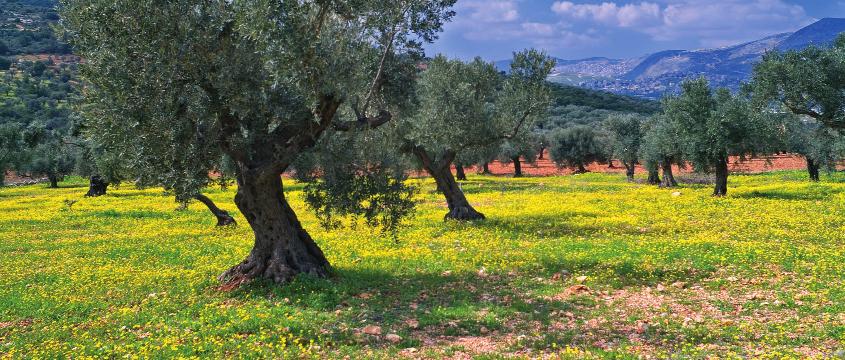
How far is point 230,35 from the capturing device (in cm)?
1397

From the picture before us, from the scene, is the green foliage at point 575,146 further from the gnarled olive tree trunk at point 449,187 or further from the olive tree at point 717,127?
the gnarled olive tree trunk at point 449,187

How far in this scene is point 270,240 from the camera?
16234 mm

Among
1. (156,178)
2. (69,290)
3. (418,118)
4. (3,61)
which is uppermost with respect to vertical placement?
(3,61)

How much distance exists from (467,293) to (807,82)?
988 inches

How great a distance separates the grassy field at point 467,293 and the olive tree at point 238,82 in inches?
113

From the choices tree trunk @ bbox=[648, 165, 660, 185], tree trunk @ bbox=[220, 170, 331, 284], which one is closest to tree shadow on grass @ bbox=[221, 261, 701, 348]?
tree trunk @ bbox=[220, 170, 331, 284]

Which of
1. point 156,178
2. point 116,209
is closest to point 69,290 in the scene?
point 156,178

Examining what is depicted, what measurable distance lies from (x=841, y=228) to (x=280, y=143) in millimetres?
22276

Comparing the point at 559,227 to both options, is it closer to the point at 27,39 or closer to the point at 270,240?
the point at 270,240

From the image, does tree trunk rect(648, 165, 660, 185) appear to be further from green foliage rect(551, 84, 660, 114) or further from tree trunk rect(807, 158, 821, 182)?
green foliage rect(551, 84, 660, 114)

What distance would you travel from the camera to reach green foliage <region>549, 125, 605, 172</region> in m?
85.6

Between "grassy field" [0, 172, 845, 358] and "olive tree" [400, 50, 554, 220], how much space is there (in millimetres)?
3794

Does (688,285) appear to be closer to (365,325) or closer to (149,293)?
(365,325)

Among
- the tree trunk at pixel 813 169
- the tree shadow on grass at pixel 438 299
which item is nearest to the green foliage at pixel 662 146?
the tree trunk at pixel 813 169
